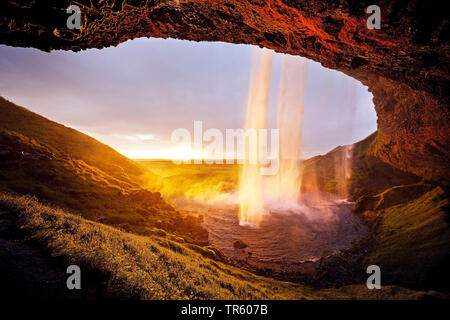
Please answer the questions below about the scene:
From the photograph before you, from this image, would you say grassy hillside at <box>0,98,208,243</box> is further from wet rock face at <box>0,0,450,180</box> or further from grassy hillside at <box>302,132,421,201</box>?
grassy hillside at <box>302,132,421,201</box>

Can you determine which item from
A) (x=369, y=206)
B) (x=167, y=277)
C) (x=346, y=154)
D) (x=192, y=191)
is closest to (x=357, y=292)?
(x=167, y=277)

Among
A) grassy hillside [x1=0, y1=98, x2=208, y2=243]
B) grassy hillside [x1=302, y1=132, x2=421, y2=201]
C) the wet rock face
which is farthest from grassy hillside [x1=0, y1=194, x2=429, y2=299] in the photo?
grassy hillside [x1=302, y1=132, x2=421, y2=201]

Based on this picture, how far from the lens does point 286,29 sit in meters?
6.68

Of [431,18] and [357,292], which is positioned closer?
[431,18]

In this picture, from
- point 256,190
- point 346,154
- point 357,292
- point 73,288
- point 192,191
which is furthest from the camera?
point 346,154

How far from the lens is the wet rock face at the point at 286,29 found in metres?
4.54

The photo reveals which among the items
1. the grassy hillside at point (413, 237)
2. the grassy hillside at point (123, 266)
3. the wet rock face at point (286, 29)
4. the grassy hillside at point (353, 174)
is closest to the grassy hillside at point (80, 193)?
the grassy hillside at point (123, 266)

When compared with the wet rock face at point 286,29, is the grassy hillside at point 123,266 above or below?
below

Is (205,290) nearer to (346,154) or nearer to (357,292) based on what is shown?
(357,292)

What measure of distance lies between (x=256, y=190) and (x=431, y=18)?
30.0 meters

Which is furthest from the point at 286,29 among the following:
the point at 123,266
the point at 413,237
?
the point at 413,237

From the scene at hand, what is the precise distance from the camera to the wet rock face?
4.54 meters

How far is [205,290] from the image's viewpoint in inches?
248

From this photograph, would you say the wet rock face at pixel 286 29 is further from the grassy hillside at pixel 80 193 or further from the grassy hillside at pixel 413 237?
the grassy hillside at pixel 80 193
